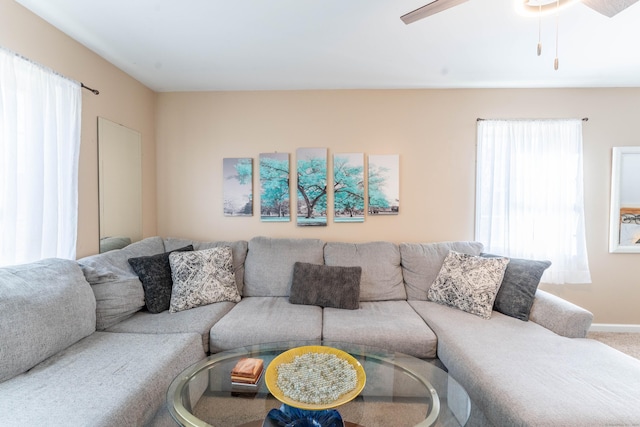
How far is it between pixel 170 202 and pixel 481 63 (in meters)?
3.23

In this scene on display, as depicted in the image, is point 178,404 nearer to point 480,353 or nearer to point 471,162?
point 480,353

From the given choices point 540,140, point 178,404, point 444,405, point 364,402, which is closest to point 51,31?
point 178,404

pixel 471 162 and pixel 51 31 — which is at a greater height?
pixel 51 31

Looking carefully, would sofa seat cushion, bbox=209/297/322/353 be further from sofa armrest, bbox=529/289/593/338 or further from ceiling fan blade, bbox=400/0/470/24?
ceiling fan blade, bbox=400/0/470/24

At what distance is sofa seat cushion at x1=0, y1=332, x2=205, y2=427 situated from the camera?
Answer: 42.3 inches

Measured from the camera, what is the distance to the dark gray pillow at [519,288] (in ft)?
6.89

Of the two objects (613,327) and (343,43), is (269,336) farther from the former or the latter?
(613,327)

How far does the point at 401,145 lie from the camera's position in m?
2.99

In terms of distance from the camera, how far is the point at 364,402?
1.28 m

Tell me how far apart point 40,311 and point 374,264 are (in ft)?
7.30

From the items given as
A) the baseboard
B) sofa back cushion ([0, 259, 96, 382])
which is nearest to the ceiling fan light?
sofa back cushion ([0, 259, 96, 382])

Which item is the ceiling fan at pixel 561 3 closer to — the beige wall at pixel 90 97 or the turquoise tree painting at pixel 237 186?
the turquoise tree painting at pixel 237 186

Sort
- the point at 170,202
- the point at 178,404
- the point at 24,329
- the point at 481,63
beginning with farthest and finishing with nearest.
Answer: the point at 170,202, the point at 481,63, the point at 24,329, the point at 178,404

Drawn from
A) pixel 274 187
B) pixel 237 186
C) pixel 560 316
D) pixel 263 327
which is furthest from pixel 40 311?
pixel 560 316
